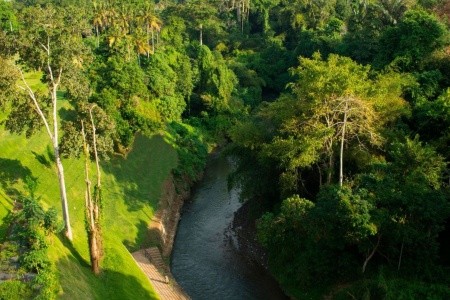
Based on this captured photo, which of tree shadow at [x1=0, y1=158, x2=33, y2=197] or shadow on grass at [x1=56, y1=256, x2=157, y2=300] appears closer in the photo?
shadow on grass at [x1=56, y1=256, x2=157, y2=300]

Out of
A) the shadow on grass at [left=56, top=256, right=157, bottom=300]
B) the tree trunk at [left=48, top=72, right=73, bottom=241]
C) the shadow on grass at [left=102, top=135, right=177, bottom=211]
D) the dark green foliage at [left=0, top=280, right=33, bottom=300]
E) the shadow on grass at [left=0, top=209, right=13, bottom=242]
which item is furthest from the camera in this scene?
the shadow on grass at [left=102, top=135, right=177, bottom=211]

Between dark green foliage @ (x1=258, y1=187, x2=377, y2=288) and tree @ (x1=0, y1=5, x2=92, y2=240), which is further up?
tree @ (x1=0, y1=5, x2=92, y2=240)

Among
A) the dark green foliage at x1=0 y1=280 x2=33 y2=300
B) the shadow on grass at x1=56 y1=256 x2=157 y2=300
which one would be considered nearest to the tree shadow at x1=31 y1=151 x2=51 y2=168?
the shadow on grass at x1=56 y1=256 x2=157 y2=300

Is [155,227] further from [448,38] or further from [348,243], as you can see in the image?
[448,38]

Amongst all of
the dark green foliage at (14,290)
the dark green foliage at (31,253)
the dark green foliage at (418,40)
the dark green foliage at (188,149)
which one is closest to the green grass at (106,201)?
the dark green foliage at (31,253)

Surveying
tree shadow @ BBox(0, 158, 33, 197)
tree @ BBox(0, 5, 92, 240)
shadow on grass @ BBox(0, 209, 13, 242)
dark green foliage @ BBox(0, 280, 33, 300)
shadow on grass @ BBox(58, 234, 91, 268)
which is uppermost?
tree @ BBox(0, 5, 92, 240)

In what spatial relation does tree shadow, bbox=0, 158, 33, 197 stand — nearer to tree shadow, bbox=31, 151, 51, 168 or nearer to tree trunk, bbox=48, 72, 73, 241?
tree shadow, bbox=31, 151, 51, 168

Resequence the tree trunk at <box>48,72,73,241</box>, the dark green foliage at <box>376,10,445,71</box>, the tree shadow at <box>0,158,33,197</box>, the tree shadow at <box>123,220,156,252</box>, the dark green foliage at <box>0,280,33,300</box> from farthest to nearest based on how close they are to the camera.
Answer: the dark green foliage at <box>376,10,445,71</box> → the tree shadow at <box>123,220,156,252</box> → the tree shadow at <box>0,158,33,197</box> → the tree trunk at <box>48,72,73,241</box> → the dark green foliage at <box>0,280,33,300</box>
